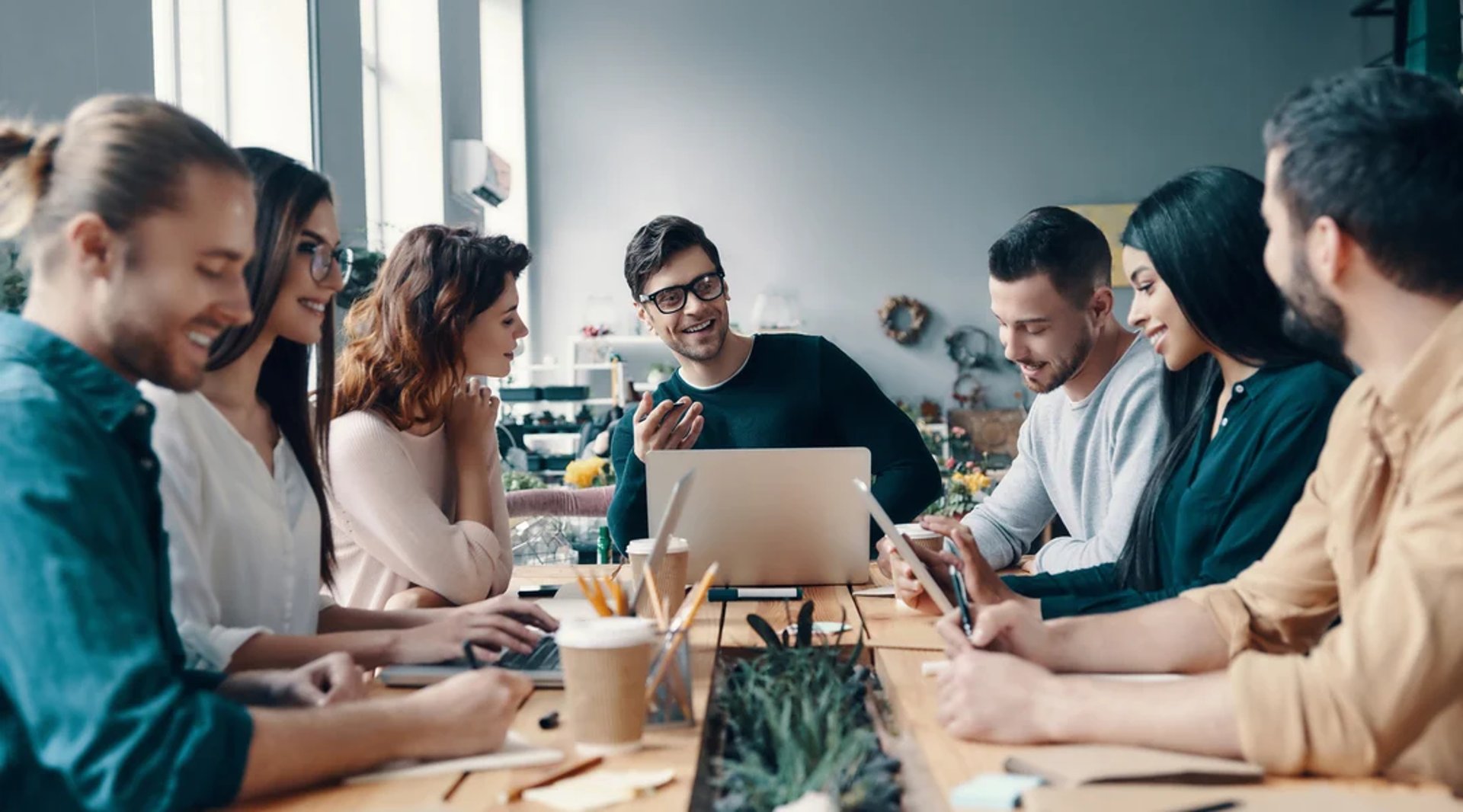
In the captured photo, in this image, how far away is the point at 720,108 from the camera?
950 centimetres

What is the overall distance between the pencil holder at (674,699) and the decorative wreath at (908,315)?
27.1ft

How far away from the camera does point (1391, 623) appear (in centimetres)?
103

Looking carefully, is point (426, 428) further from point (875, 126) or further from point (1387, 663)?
point (875, 126)

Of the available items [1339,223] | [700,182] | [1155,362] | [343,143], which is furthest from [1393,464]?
[700,182]

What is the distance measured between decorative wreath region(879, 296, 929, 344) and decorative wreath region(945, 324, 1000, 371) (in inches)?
9.3

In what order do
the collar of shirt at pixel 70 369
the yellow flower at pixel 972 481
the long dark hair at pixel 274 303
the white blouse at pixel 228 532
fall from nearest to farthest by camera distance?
the collar of shirt at pixel 70 369 → the white blouse at pixel 228 532 → the long dark hair at pixel 274 303 → the yellow flower at pixel 972 481

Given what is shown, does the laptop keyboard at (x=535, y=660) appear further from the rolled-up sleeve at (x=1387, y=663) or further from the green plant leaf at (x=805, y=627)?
the rolled-up sleeve at (x=1387, y=663)

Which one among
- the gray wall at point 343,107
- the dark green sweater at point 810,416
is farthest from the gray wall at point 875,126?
the dark green sweater at point 810,416

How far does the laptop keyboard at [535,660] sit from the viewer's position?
5.06ft

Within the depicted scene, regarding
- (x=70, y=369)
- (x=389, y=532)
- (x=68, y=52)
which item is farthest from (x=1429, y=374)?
(x=68, y=52)

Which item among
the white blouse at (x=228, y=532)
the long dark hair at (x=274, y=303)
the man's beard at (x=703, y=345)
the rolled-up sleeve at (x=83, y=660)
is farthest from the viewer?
the man's beard at (x=703, y=345)

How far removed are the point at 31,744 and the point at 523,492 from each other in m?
2.95

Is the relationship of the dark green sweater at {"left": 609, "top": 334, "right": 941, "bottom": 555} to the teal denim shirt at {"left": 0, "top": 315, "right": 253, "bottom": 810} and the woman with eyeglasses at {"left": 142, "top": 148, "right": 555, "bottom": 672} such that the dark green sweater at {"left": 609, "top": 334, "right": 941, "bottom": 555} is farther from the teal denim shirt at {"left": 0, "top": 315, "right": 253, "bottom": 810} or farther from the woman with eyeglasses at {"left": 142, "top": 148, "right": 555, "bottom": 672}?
the teal denim shirt at {"left": 0, "top": 315, "right": 253, "bottom": 810}

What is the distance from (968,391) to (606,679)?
337 inches
